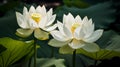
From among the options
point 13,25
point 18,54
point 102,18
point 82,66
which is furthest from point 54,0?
point 18,54

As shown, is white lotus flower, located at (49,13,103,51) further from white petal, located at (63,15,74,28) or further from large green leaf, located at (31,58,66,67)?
large green leaf, located at (31,58,66,67)

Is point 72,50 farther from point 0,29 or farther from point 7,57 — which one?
point 0,29

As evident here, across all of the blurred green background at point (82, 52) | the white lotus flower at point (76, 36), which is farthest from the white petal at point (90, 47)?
the blurred green background at point (82, 52)

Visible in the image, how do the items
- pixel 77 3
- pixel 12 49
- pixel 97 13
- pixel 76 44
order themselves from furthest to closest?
pixel 77 3, pixel 97 13, pixel 12 49, pixel 76 44

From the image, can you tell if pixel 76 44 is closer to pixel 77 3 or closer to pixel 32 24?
pixel 32 24

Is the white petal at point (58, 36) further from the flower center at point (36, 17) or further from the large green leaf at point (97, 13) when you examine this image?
the large green leaf at point (97, 13)

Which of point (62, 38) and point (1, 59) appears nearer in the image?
point (62, 38)

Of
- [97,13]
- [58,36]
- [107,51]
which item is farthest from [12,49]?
[97,13]
